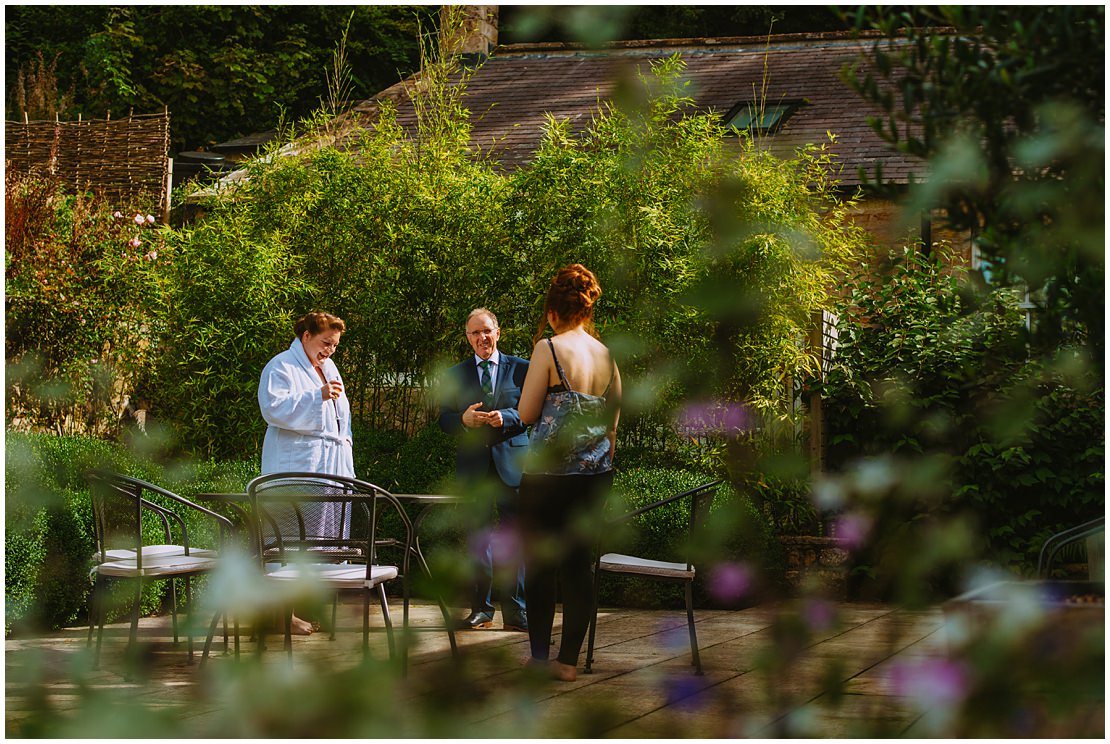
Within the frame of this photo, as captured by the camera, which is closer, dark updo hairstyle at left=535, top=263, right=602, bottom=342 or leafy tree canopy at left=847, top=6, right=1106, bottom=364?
leafy tree canopy at left=847, top=6, right=1106, bottom=364

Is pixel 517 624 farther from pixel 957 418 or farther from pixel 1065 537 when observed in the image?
pixel 957 418

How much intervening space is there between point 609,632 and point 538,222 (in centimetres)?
285

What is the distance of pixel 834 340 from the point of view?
821 cm

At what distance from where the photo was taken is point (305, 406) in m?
5.45

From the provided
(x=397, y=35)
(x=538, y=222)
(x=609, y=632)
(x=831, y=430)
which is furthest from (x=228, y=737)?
(x=397, y=35)

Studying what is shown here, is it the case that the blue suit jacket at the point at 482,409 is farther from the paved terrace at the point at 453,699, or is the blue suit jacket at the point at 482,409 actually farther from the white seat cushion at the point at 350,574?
the paved terrace at the point at 453,699

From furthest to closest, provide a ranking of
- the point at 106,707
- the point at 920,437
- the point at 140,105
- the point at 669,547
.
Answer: the point at 140,105 < the point at 920,437 < the point at 669,547 < the point at 106,707

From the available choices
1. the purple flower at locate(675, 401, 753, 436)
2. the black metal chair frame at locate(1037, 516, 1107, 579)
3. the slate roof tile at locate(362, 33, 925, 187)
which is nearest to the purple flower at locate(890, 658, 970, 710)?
the black metal chair frame at locate(1037, 516, 1107, 579)

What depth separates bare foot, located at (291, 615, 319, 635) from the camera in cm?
546

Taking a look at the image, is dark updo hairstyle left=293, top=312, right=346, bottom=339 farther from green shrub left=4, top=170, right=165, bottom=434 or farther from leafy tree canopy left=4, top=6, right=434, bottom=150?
leafy tree canopy left=4, top=6, right=434, bottom=150

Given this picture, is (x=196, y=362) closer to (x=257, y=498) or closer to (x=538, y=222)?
(x=538, y=222)

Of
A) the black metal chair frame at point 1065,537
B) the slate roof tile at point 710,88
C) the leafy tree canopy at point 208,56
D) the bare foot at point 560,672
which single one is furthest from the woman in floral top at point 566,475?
the leafy tree canopy at point 208,56

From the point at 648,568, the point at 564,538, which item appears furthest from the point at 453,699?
the point at 648,568

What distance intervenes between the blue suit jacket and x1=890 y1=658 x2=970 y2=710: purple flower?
453cm
